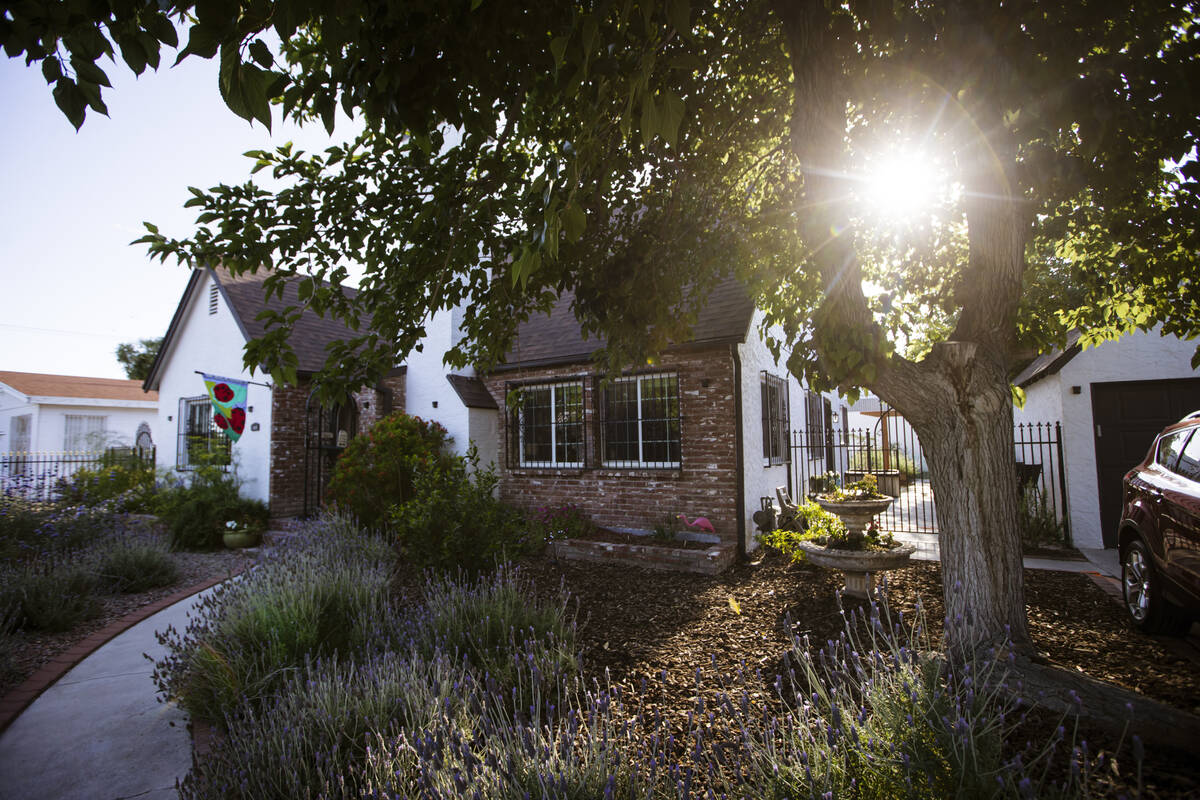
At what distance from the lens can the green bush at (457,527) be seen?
247 inches

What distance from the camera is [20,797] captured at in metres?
2.99

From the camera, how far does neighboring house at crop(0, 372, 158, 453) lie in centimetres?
2164

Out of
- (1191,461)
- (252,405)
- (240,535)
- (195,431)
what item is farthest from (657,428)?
Result: (195,431)

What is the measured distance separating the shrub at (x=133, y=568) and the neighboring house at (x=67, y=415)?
1802 centimetres

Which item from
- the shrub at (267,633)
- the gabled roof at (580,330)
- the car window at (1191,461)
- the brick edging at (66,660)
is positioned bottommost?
the brick edging at (66,660)

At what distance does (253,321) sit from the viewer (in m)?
12.1

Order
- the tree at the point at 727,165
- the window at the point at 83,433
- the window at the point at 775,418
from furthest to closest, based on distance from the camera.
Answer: the window at the point at 83,433 → the window at the point at 775,418 → the tree at the point at 727,165

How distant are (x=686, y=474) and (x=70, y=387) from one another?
28.8 m

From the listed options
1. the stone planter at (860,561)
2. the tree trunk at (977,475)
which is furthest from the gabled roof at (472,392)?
the tree trunk at (977,475)

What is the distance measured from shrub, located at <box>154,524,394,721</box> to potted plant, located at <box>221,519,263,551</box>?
551cm

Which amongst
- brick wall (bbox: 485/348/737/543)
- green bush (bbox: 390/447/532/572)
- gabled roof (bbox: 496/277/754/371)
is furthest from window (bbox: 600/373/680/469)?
green bush (bbox: 390/447/532/572)

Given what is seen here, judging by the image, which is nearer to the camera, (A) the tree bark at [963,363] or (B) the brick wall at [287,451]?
(A) the tree bark at [963,363]

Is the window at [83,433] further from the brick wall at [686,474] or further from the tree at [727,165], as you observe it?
the tree at [727,165]

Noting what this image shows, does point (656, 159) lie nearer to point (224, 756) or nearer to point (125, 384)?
point (224, 756)
